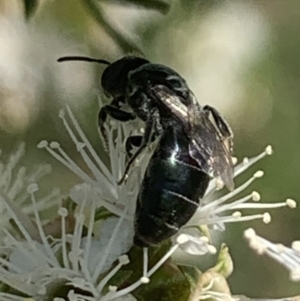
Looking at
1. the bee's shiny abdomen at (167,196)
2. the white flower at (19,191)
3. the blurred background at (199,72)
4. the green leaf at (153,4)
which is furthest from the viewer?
the blurred background at (199,72)

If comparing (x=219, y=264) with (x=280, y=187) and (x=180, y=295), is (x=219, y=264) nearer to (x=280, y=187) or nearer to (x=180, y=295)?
(x=180, y=295)

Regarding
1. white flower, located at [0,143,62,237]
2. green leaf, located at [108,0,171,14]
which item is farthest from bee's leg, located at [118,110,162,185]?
green leaf, located at [108,0,171,14]

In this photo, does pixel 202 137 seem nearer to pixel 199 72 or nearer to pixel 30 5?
pixel 30 5

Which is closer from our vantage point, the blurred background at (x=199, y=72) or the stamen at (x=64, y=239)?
the stamen at (x=64, y=239)

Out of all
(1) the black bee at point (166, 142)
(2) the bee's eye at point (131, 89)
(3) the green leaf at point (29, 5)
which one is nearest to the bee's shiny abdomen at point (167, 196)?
(1) the black bee at point (166, 142)

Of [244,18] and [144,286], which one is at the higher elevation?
[244,18]

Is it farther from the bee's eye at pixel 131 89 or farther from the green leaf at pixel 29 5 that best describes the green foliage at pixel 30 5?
the bee's eye at pixel 131 89

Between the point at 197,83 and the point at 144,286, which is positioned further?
the point at 197,83

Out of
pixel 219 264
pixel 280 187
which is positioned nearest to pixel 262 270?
pixel 280 187
